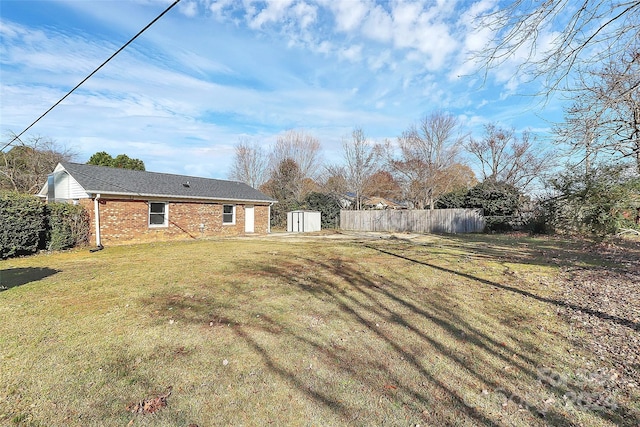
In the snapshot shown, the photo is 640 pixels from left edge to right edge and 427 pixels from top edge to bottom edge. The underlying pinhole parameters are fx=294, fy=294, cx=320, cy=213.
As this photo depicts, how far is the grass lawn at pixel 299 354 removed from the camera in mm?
2354

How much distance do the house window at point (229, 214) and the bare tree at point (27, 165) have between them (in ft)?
39.9

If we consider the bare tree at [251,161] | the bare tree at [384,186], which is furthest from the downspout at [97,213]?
the bare tree at [251,161]

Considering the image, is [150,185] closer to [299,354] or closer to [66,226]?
[66,226]

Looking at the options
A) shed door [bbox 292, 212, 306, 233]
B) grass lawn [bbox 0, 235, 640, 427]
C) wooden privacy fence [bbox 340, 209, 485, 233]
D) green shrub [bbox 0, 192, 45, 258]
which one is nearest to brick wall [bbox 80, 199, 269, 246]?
green shrub [bbox 0, 192, 45, 258]

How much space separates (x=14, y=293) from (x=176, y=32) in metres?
6.05

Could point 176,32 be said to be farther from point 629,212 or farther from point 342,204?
point 342,204

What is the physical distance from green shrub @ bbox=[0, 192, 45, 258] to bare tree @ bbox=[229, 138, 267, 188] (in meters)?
22.9

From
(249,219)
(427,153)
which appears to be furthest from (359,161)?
(249,219)

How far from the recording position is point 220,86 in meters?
14.9

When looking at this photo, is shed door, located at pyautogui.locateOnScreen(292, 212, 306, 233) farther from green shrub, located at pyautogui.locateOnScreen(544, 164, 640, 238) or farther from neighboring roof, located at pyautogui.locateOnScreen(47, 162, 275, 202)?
green shrub, located at pyautogui.locateOnScreen(544, 164, 640, 238)

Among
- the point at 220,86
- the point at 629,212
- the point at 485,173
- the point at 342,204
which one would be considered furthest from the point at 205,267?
→ the point at 485,173

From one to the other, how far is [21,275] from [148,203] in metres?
7.12

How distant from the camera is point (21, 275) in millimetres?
6840

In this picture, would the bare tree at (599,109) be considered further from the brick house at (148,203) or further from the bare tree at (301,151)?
the bare tree at (301,151)
